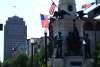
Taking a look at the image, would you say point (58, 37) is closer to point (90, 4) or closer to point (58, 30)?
point (58, 30)

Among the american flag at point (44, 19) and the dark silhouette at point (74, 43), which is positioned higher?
the american flag at point (44, 19)

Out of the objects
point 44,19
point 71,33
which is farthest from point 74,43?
point 44,19

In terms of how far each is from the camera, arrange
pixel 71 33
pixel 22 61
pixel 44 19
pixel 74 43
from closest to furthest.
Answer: pixel 44 19, pixel 74 43, pixel 71 33, pixel 22 61

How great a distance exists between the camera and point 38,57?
376 ft

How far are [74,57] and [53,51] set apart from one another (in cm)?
784

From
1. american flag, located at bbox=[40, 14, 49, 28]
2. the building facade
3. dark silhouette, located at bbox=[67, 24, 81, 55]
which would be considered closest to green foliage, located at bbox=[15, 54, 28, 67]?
the building facade

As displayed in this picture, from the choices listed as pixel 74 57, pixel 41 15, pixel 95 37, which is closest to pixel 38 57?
pixel 95 37

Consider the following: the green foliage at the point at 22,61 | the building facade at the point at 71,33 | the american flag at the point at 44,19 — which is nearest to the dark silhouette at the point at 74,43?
the building facade at the point at 71,33

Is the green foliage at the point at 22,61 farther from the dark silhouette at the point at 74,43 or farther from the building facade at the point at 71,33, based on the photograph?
the dark silhouette at the point at 74,43

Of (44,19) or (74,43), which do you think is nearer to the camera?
(44,19)

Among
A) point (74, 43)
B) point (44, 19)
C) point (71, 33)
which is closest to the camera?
point (44, 19)

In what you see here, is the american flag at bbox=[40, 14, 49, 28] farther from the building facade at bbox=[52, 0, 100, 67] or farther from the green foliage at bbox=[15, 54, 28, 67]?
the green foliage at bbox=[15, 54, 28, 67]

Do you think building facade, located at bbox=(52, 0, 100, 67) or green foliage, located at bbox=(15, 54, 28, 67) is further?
green foliage, located at bbox=(15, 54, 28, 67)

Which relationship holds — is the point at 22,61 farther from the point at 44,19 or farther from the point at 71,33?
the point at 44,19
